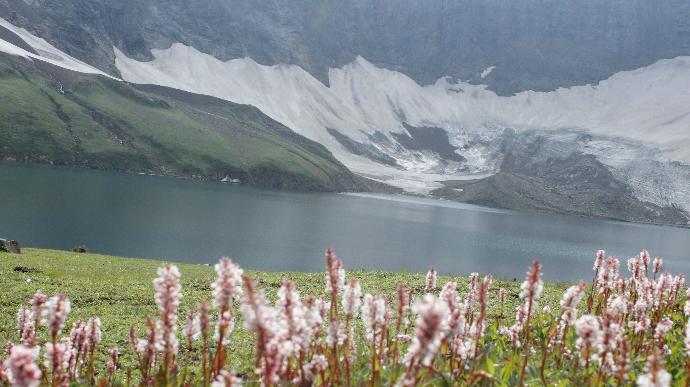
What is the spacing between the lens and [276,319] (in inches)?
158

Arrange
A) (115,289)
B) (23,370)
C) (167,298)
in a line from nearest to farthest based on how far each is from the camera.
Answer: (23,370) < (167,298) < (115,289)

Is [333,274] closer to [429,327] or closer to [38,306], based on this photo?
[429,327]

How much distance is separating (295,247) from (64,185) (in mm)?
55810

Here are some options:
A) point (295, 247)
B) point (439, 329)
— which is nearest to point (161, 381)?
point (439, 329)

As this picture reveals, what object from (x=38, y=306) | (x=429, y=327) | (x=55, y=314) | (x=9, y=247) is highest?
(x=429, y=327)

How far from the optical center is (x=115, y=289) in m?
25.2

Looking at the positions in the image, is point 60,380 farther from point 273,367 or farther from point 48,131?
point 48,131

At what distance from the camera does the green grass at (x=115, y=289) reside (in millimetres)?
17688

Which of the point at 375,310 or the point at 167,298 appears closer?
the point at 167,298

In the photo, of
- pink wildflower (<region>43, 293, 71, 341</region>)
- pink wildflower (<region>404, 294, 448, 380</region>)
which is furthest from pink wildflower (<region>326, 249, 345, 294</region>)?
pink wildflower (<region>43, 293, 71, 341</region>)

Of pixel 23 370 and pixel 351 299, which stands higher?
pixel 351 299

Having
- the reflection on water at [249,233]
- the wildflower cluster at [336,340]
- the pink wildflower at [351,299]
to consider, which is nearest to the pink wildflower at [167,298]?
the wildflower cluster at [336,340]

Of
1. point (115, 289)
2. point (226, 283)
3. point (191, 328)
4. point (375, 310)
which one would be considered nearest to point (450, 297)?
point (375, 310)

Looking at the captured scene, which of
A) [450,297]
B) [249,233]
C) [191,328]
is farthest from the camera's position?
[249,233]
